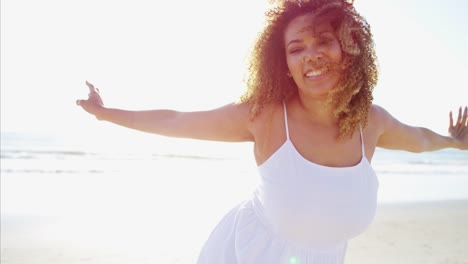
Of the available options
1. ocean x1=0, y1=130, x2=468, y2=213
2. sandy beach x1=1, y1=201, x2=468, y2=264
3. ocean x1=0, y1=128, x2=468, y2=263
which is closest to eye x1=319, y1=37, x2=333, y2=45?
ocean x1=0, y1=128, x2=468, y2=263

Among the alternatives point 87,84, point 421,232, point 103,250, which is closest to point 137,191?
point 103,250

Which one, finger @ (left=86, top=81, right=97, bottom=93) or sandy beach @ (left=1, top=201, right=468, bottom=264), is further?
sandy beach @ (left=1, top=201, right=468, bottom=264)

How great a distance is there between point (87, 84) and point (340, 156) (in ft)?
4.81

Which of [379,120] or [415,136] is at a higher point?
[379,120]

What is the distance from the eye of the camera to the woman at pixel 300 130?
2.17 metres

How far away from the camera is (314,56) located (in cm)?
224

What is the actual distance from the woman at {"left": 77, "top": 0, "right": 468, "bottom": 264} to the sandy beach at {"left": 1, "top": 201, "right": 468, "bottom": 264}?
3989 mm

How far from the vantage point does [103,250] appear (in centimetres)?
644

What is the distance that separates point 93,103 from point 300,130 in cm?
114

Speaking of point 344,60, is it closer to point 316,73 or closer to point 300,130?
point 316,73

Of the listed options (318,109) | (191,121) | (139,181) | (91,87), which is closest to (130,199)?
(139,181)

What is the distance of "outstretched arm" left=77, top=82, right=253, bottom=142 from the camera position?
2.31 metres

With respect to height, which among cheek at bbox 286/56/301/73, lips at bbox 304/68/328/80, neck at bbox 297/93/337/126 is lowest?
neck at bbox 297/93/337/126

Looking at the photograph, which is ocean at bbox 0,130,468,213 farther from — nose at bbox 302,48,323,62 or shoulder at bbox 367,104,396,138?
nose at bbox 302,48,323,62
